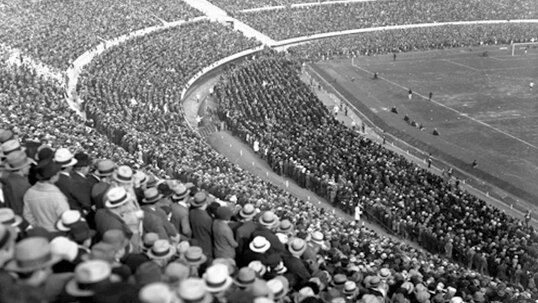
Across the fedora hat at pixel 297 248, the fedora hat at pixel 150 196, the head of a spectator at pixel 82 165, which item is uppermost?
the head of a spectator at pixel 82 165

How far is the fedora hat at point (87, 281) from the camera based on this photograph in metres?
6.31

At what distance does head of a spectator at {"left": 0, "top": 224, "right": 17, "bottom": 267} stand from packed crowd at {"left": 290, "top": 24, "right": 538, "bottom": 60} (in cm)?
5795

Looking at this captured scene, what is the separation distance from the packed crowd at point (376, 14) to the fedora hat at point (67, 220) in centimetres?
6538

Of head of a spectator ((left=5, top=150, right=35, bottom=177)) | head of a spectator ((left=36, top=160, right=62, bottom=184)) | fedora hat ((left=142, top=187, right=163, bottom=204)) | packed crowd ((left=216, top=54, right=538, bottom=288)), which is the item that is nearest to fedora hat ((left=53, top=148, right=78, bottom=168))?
head of a spectator ((left=36, top=160, right=62, bottom=184))

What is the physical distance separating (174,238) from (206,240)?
0.78m

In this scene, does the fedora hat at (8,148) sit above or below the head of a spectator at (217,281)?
above

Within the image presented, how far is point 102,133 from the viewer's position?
3184 centimetres

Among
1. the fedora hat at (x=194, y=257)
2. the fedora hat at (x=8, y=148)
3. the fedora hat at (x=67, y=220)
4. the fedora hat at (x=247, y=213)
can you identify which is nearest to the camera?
the fedora hat at (x=67, y=220)

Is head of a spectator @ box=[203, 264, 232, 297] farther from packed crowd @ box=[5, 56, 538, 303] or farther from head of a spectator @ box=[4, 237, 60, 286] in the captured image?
head of a spectator @ box=[4, 237, 60, 286]

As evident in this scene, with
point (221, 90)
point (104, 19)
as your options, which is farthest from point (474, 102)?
point (104, 19)

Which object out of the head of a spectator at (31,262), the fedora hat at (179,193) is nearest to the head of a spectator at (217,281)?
the head of a spectator at (31,262)

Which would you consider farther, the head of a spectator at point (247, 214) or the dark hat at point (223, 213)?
the head of a spectator at point (247, 214)

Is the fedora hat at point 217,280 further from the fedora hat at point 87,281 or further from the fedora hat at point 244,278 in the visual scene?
the fedora hat at point 87,281

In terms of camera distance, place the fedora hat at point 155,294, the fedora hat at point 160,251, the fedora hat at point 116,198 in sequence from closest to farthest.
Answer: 1. the fedora hat at point 155,294
2. the fedora hat at point 160,251
3. the fedora hat at point 116,198
